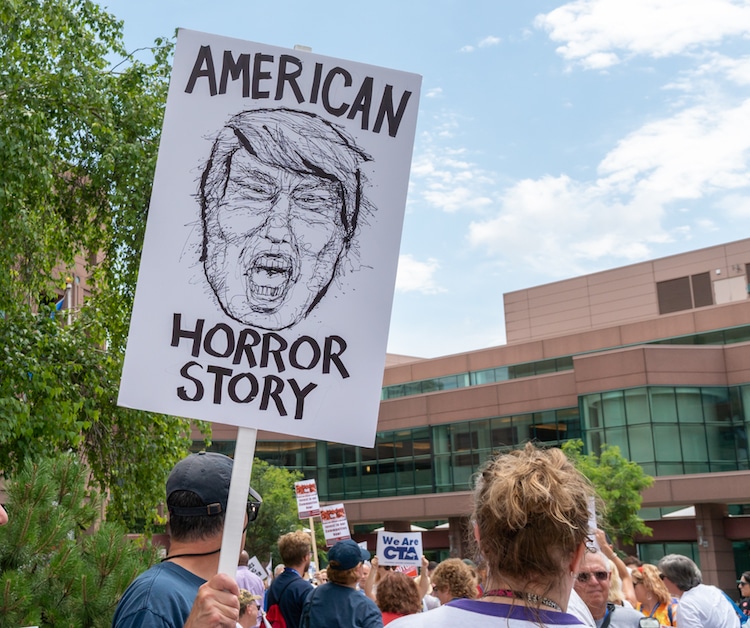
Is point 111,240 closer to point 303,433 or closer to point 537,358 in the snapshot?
point 303,433

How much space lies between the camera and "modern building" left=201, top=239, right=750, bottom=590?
4116cm

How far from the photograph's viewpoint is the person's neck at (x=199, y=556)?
2.83 m

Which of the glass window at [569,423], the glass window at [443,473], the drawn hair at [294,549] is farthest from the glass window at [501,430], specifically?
the drawn hair at [294,549]

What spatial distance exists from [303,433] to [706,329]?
45.5m

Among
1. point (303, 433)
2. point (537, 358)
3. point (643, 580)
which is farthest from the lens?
point (537, 358)

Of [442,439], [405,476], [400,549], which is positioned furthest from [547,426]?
[400,549]

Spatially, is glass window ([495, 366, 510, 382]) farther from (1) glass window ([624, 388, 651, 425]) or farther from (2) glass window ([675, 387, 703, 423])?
(2) glass window ([675, 387, 703, 423])

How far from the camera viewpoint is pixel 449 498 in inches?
1895

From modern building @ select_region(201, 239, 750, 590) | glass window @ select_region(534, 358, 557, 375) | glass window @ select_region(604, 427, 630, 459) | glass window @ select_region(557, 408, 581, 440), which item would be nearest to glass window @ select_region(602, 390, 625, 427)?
modern building @ select_region(201, 239, 750, 590)

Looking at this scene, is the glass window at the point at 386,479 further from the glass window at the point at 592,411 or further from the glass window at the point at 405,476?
the glass window at the point at 592,411

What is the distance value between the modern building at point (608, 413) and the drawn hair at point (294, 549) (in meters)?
33.5

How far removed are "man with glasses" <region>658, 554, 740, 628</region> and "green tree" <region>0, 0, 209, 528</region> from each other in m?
8.48

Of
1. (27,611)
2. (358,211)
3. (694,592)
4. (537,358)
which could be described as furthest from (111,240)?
(537,358)

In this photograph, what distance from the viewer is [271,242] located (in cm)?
306
